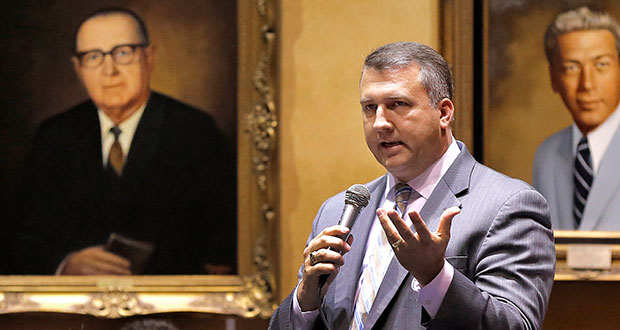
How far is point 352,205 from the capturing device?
6.64 ft

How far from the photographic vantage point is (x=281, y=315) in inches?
86.3

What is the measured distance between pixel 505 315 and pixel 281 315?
0.69 metres

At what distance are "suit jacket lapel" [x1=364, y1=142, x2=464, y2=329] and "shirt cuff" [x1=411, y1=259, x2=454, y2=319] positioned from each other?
20cm

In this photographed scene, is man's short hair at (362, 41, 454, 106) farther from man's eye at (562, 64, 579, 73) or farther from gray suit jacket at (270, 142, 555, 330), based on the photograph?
man's eye at (562, 64, 579, 73)

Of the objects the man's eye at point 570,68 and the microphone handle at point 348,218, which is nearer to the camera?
the microphone handle at point 348,218

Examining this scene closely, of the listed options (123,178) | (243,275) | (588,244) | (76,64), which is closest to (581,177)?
(588,244)

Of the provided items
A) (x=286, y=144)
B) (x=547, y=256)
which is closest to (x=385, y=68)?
(x=547, y=256)

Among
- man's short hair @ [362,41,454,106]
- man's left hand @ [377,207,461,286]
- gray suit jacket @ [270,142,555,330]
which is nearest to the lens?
man's left hand @ [377,207,461,286]

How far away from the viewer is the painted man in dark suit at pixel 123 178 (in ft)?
12.1

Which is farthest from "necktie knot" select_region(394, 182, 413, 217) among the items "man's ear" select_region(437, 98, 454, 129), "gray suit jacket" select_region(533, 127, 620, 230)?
"gray suit jacket" select_region(533, 127, 620, 230)

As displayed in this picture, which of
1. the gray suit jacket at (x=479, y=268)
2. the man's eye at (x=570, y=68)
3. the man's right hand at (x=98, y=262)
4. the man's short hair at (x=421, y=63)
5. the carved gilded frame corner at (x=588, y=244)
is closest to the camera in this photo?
the gray suit jacket at (x=479, y=268)

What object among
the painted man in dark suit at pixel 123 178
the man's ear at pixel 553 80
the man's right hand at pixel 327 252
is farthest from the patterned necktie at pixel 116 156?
the man's ear at pixel 553 80

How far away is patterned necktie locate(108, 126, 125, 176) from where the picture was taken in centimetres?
372

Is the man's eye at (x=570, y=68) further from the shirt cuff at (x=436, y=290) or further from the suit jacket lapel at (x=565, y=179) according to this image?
the shirt cuff at (x=436, y=290)
